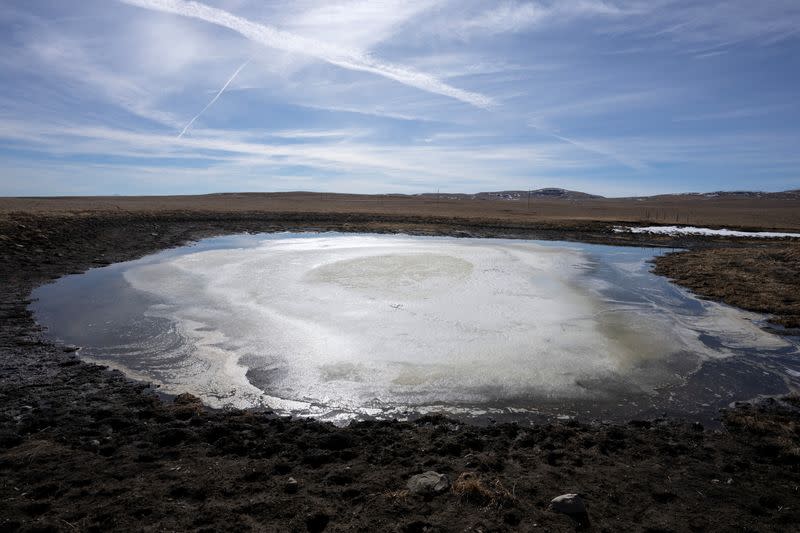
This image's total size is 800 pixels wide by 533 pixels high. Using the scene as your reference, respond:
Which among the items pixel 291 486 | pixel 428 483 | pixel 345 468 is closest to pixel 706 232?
pixel 428 483

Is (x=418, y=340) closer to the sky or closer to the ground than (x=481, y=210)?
closer to the ground

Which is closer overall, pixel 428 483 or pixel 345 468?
pixel 428 483

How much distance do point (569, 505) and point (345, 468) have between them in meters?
2.18

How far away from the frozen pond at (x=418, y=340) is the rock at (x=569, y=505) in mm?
2158

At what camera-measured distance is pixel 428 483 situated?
4484 mm

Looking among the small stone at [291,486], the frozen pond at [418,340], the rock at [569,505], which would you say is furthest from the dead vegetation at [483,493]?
the frozen pond at [418,340]

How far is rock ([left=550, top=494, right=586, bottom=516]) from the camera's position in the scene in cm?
407

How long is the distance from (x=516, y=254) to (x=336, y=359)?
1578 cm

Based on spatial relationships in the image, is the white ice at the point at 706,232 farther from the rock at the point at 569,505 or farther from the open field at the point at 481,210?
the rock at the point at 569,505

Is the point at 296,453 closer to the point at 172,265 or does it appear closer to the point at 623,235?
the point at 172,265

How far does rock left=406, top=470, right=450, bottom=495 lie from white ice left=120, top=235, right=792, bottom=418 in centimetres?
195

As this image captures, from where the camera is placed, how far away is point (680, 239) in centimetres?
3130

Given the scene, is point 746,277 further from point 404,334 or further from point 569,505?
point 569,505

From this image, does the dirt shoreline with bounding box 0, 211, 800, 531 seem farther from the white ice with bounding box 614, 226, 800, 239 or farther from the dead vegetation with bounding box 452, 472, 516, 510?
the white ice with bounding box 614, 226, 800, 239
